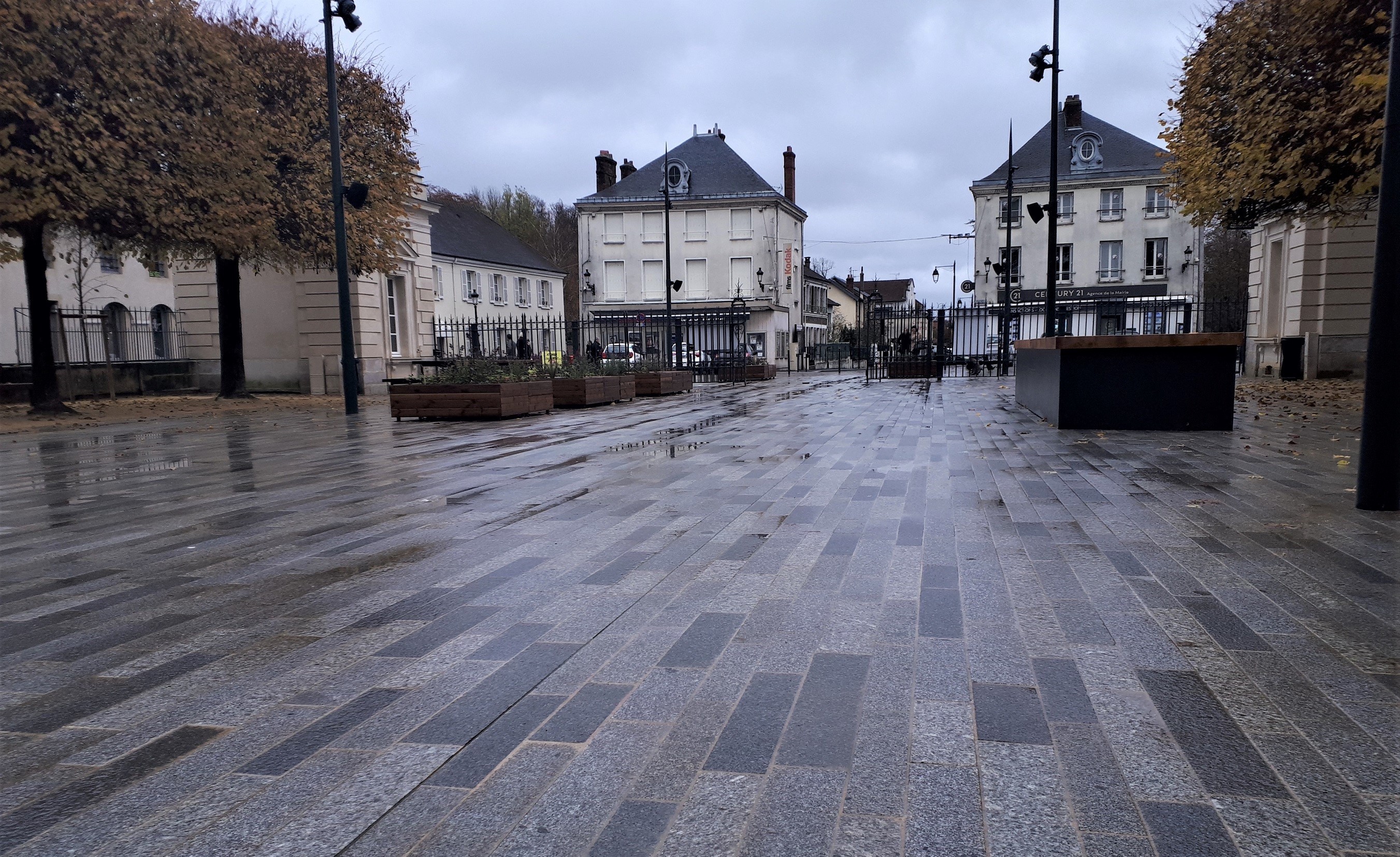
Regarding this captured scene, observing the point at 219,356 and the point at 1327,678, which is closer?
the point at 1327,678

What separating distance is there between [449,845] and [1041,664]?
2053 millimetres

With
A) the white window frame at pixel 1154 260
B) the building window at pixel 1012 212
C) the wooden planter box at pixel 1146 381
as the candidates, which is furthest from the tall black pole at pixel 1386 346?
the white window frame at pixel 1154 260

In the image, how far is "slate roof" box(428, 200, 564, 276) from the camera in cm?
4197

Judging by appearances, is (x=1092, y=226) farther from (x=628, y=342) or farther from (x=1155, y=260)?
(x=628, y=342)

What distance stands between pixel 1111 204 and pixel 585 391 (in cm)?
3881

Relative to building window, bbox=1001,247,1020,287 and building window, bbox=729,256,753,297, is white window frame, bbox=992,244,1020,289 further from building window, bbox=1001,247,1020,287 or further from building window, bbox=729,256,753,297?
building window, bbox=729,256,753,297

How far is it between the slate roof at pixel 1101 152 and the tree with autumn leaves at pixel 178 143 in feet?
118

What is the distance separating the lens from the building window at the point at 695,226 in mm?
48500

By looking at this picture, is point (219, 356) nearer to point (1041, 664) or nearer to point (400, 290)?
point (400, 290)

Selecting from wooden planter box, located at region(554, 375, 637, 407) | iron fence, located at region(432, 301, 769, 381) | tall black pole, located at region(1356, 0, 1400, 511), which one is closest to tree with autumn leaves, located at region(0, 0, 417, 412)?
iron fence, located at region(432, 301, 769, 381)

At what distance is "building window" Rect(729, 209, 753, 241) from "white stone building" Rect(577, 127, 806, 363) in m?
0.04

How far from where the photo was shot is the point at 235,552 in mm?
4891

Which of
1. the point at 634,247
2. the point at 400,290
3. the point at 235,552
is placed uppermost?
the point at 634,247

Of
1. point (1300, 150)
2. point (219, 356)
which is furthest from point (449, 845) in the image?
point (219, 356)
